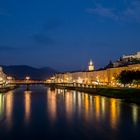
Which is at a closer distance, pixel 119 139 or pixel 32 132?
pixel 119 139

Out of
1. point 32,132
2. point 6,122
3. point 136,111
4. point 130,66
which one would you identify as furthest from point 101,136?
point 130,66

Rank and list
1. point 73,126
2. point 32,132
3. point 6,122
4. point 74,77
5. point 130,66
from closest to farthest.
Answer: point 32,132 → point 73,126 → point 6,122 → point 130,66 → point 74,77

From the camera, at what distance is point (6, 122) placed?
29.0 meters

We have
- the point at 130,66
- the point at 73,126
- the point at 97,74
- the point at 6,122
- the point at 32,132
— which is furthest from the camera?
the point at 97,74

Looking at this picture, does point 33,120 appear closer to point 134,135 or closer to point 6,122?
point 6,122

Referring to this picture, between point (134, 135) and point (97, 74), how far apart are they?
104 meters

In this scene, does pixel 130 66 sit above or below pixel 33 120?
above

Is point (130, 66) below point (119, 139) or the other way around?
the other way around

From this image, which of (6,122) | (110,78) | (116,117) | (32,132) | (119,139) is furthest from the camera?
(110,78)

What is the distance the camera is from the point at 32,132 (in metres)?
24.0

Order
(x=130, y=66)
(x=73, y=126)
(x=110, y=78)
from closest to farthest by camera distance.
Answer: (x=73, y=126) < (x=130, y=66) < (x=110, y=78)

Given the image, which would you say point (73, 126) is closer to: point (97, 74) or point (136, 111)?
point (136, 111)

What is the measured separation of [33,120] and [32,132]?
636cm

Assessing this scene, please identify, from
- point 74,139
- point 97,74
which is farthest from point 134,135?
point 97,74
